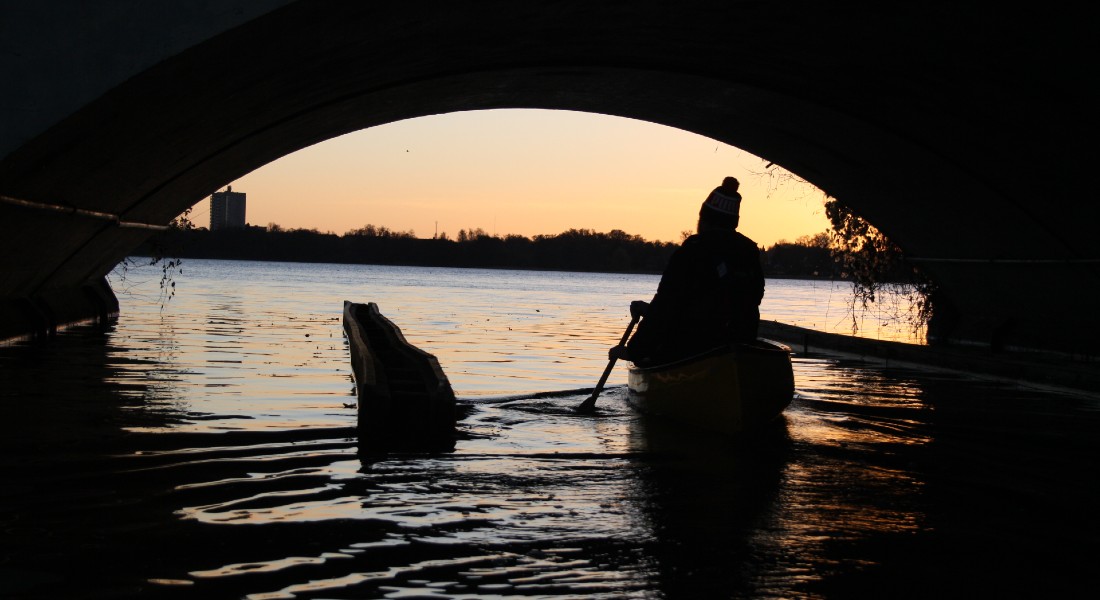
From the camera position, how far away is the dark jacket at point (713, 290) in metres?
10.8

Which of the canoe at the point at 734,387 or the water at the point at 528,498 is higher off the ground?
the canoe at the point at 734,387

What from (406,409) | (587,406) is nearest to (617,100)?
(587,406)

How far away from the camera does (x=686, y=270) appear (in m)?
11.0

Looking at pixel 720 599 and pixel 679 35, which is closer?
pixel 720 599

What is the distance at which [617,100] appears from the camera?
1791cm

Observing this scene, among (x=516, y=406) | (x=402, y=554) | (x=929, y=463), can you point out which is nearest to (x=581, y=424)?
(x=516, y=406)

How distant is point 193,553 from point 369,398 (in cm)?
429

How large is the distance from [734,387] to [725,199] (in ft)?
6.36

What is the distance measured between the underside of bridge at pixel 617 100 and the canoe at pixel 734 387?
364 cm

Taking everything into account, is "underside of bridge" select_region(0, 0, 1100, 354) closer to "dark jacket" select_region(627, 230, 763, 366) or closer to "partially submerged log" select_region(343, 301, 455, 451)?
"dark jacket" select_region(627, 230, 763, 366)

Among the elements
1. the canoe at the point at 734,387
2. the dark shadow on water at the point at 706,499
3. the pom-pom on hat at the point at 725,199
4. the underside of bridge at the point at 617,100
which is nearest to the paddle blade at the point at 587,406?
the dark shadow on water at the point at 706,499

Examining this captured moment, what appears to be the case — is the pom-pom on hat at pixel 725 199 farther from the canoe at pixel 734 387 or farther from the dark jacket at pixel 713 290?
the canoe at pixel 734 387

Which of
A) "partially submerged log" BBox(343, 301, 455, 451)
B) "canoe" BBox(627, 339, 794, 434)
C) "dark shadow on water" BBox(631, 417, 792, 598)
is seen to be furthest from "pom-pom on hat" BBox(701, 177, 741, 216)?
"partially submerged log" BBox(343, 301, 455, 451)

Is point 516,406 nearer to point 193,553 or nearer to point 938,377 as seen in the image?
point 193,553
